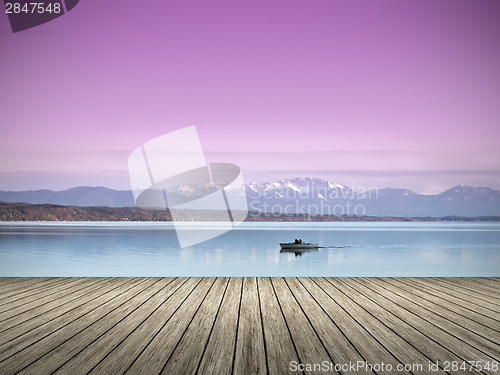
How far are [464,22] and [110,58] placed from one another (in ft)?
43.3

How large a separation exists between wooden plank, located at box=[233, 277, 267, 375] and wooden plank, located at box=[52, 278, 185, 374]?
0.85 m

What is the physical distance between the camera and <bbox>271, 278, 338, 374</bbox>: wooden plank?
2732mm

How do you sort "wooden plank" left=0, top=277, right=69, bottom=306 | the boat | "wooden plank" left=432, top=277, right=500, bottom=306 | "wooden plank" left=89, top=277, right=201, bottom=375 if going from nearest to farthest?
"wooden plank" left=89, top=277, right=201, bottom=375 < "wooden plank" left=0, top=277, right=69, bottom=306 < "wooden plank" left=432, top=277, right=500, bottom=306 < the boat

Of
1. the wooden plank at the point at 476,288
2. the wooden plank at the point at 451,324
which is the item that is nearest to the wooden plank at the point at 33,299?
the wooden plank at the point at 451,324

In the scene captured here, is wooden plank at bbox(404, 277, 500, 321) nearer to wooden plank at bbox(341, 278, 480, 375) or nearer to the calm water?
wooden plank at bbox(341, 278, 480, 375)

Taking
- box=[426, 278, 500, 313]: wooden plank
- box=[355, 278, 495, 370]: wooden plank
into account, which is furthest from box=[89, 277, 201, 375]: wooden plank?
box=[426, 278, 500, 313]: wooden plank

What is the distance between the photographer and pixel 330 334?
3299mm

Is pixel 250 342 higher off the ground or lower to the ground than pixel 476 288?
higher

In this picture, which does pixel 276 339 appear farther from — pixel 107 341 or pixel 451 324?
pixel 451 324

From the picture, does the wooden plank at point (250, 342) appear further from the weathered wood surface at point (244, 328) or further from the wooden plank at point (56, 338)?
the wooden plank at point (56, 338)

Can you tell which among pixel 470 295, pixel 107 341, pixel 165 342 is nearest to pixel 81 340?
pixel 107 341

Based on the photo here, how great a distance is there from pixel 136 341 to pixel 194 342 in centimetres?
41

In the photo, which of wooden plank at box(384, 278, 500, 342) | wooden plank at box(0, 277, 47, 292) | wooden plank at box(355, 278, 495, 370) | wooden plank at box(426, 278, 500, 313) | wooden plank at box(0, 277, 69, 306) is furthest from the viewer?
wooden plank at box(0, 277, 47, 292)

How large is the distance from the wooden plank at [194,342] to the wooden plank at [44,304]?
1.46 meters
